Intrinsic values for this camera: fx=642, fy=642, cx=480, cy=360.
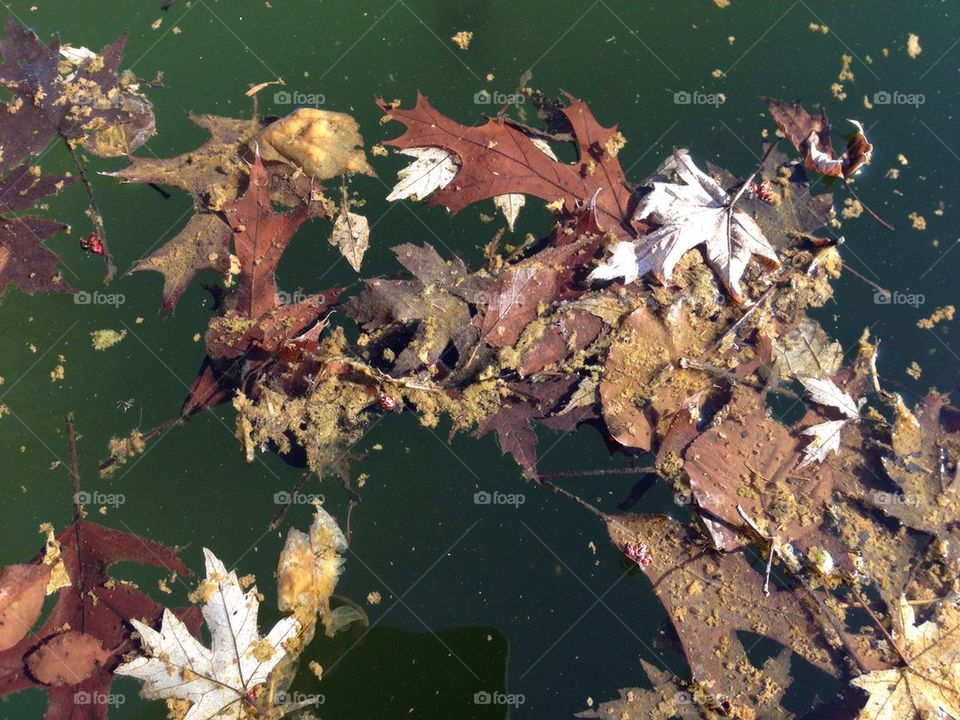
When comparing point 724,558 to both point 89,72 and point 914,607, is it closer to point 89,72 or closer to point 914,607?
point 914,607

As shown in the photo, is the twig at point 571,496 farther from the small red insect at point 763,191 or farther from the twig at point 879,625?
the small red insect at point 763,191

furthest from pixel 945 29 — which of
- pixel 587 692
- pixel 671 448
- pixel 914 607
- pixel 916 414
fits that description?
pixel 587 692

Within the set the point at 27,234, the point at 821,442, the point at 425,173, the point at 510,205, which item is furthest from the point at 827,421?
the point at 27,234

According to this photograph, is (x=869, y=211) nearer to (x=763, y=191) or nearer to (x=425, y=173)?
(x=763, y=191)

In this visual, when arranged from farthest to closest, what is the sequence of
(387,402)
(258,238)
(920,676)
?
(258,238), (387,402), (920,676)

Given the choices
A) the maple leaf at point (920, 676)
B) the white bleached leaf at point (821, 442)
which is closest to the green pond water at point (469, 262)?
the maple leaf at point (920, 676)

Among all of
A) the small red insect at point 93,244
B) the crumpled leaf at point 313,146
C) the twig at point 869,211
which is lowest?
the small red insect at point 93,244
